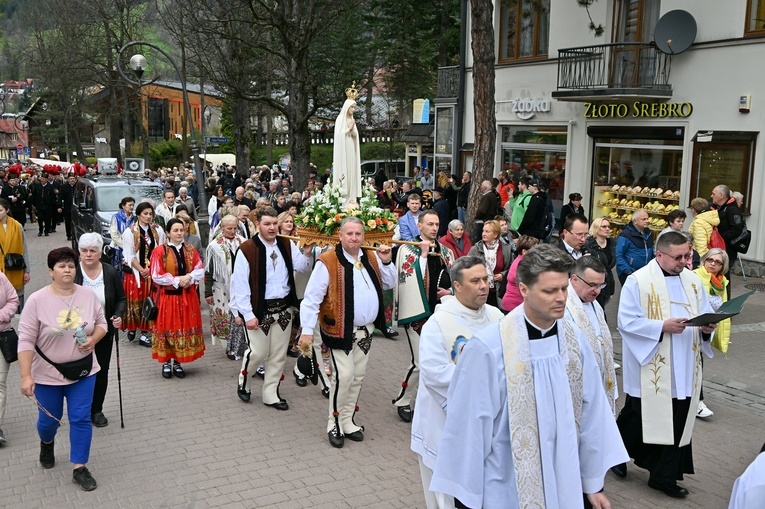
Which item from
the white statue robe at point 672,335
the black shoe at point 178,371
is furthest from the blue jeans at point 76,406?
the white statue robe at point 672,335

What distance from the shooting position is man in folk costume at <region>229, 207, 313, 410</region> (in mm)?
7742

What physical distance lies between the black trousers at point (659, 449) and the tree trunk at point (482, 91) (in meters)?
9.68

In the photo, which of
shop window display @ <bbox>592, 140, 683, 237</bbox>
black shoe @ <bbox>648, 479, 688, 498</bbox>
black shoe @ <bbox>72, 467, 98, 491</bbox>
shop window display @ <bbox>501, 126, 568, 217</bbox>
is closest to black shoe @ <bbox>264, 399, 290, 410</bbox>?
black shoe @ <bbox>72, 467, 98, 491</bbox>

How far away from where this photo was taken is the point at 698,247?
1027cm

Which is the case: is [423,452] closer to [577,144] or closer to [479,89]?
[479,89]

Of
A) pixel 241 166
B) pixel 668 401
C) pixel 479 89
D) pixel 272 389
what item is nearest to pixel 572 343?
pixel 668 401

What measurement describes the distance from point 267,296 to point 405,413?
177 centimetres

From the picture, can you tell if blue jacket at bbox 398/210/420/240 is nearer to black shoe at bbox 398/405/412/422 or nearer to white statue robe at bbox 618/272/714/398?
black shoe at bbox 398/405/412/422

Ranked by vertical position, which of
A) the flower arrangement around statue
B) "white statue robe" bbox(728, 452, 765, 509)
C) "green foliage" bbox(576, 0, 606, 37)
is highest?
"green foliage" bbox(576, 0, 606, 37)

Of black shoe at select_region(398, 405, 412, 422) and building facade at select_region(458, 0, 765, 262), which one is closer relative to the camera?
black shoe at select_region(398, 405, 412, 422)

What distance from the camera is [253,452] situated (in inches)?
269

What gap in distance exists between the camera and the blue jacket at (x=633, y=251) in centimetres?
971

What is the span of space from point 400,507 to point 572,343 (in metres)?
2.51

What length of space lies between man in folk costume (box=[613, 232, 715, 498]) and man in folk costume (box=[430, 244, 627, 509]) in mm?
2367
